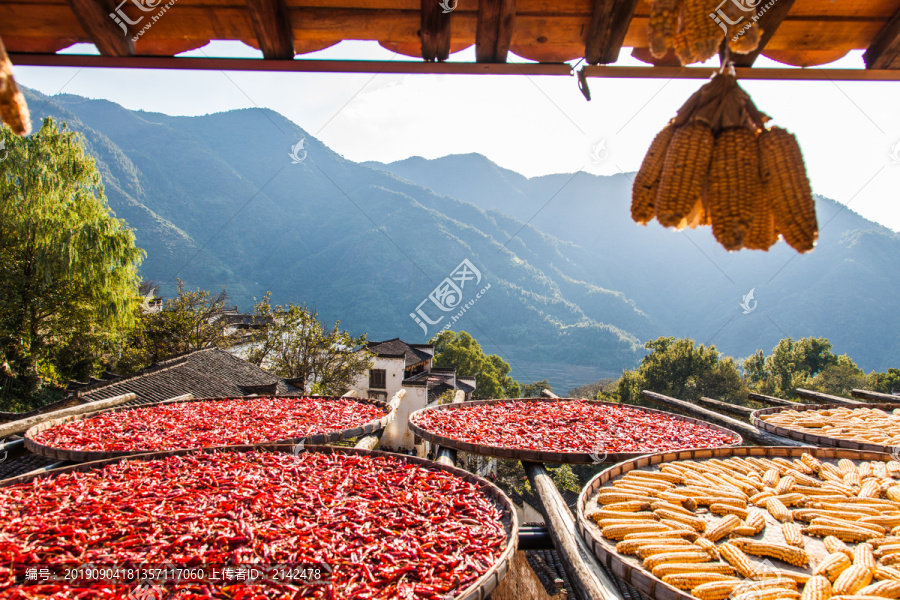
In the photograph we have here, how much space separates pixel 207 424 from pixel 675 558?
16.7 ft

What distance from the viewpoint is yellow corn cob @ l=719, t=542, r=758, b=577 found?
2.35m

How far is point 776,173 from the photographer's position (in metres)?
1.90

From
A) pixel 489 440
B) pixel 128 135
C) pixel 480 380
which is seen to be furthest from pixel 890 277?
pixel 128 135

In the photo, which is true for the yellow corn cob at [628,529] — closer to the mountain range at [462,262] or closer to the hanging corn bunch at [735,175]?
the hanging corn bunch at [735,175]

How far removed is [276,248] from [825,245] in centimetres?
16652

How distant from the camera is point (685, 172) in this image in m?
1.95

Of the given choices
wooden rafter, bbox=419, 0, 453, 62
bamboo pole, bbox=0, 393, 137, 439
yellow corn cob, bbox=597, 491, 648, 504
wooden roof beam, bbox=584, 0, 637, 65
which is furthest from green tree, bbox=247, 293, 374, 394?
wooden roof beam, bbox=584, 0, 637, 65

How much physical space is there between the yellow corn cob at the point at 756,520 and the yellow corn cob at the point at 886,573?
533 millimetres

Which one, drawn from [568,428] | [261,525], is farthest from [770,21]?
[261,525]

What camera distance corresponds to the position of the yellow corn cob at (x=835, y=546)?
98.3 inches

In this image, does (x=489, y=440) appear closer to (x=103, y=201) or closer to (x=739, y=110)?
(x=739, y=110)

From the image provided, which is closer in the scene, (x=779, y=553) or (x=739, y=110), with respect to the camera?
(x=739, y=110)

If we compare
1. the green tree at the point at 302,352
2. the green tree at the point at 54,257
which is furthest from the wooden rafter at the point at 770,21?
the green tree at the point at 302,352

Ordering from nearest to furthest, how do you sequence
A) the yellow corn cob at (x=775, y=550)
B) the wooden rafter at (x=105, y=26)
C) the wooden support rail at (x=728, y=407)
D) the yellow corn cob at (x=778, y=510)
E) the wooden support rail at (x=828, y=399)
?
the yellow corn cob at (x=775, y=550)
the yellow corn cob at (x=778, y=510)
the wooden rafter at (x=105, y=26)
the wooden support rail at (x=828, y=399)
the wooden support rail at (x=728, y=407)
